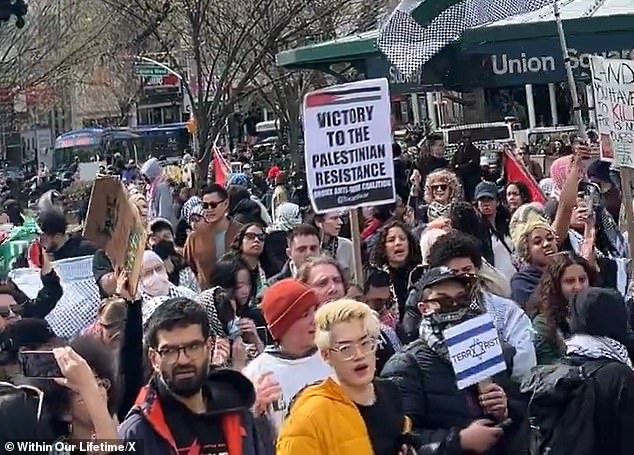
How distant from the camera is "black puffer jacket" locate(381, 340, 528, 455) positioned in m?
5.11

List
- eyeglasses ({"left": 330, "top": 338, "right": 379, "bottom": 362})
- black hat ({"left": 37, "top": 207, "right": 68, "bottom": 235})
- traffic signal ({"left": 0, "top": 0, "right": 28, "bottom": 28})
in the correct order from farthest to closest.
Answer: traffic signal ({"left": 0, "top": 0, "right": 28, "bottom": 28}) → black hat ({"left": 37, "top": 207, "right": 68, "bottom": 235}) → eyeglasses ({"left": 330, "top": 338, "right": 379, "bottom": 362})

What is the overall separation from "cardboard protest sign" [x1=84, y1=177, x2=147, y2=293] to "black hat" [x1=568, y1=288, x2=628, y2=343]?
1.87 metres

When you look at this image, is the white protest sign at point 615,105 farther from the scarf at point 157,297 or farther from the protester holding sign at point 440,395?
the protester holding sign at point 440,395

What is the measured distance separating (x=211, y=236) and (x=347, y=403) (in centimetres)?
527

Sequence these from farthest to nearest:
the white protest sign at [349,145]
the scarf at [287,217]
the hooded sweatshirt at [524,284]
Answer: the scarf at [287,217] → the white protest sign at [349,145] → the hooded sweatshirt at [524,284]

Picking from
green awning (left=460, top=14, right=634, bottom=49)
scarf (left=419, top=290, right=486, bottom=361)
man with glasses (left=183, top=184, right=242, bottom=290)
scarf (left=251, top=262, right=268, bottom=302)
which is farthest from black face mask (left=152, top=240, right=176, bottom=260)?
scarf (left=419, top=290, right=486, bottom=361)

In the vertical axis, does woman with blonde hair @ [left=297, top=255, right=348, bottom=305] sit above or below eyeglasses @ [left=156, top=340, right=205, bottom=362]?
above

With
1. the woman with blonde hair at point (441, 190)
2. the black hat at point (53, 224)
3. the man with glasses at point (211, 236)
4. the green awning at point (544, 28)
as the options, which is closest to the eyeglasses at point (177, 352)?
the man with glasses at point (211, 236)

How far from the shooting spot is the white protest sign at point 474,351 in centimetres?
505

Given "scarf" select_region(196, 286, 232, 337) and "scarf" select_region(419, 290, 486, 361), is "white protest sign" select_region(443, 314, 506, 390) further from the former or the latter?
"scarf" select_region(196, 286, 232, 337)

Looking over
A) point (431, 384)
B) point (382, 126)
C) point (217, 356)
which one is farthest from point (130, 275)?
point (382, 126)

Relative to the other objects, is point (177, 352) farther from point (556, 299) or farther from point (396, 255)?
point (396, 255)

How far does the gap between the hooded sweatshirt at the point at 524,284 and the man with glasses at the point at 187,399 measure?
335 centimetres

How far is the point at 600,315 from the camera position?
548 centimetres
